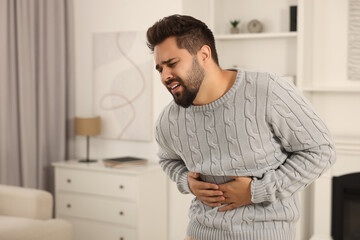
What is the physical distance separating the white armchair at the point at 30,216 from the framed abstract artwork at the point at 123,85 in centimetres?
106

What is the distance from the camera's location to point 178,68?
137cm

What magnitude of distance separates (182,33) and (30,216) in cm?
211

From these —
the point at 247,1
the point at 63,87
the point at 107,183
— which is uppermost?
the point at 247,1

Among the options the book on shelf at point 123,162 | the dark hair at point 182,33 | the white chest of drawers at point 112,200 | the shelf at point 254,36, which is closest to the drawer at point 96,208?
the white chest of drawers at point 112,200

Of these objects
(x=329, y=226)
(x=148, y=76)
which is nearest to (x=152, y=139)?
(x=148, y=76)

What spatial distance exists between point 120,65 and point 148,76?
0.28 m

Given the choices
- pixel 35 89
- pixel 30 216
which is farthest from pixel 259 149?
pixel 35 89

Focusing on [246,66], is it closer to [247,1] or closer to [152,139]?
[247,1]

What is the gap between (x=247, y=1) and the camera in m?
3.88

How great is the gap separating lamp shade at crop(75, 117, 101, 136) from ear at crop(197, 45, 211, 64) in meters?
2.69

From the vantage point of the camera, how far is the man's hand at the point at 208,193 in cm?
148

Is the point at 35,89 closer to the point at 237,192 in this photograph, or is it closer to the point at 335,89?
the point at 335,89

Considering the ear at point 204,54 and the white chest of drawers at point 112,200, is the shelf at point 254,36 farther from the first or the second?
the ear at point 204,54

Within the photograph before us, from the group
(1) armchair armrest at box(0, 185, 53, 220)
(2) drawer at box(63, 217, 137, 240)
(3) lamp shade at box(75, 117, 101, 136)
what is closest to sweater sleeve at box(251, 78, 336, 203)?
(1) armchair armrest at box(0, 185, 53, 220)
